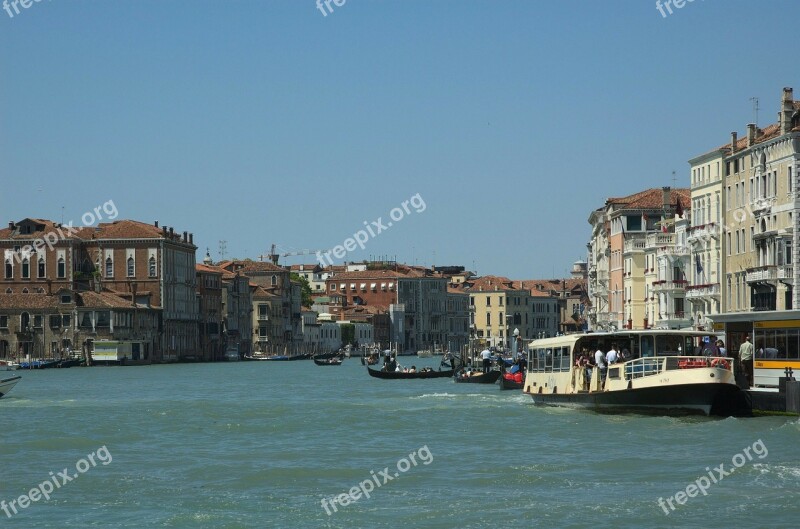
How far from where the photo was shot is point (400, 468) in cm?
2236

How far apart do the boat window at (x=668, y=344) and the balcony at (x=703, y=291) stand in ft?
69.5

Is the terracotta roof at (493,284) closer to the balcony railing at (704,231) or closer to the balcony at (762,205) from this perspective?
the balcony railing at (704,231)

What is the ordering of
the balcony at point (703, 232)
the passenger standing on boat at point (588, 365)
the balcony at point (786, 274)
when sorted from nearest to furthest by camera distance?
the passenger standing on boat at point (588, 365), the balcony at point (786, 274), the balcony at point (703, 232)

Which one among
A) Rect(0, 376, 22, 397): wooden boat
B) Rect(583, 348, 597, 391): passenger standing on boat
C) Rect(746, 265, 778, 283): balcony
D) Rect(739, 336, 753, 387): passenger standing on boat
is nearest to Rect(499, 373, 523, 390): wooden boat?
Rect(746, 265, 778, 283): balcony

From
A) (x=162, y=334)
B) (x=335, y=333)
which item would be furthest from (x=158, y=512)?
(x=335, y=333)

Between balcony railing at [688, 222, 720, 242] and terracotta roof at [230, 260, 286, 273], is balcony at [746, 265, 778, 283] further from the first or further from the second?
terracotta roof at [230, 260, 286, 273]

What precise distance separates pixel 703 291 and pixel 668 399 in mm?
24753

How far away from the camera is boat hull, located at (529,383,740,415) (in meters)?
27.6

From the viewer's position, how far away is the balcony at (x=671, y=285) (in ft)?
184

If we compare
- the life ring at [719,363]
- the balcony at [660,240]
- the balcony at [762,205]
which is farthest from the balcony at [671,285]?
the life ring at [719,363]

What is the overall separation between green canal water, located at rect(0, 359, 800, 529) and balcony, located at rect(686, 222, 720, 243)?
51.8 feet

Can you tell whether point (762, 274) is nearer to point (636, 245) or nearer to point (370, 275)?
point (636, 245)

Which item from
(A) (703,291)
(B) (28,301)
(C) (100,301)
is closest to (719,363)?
(A) (703,291)

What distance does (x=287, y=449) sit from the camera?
2614 cm
